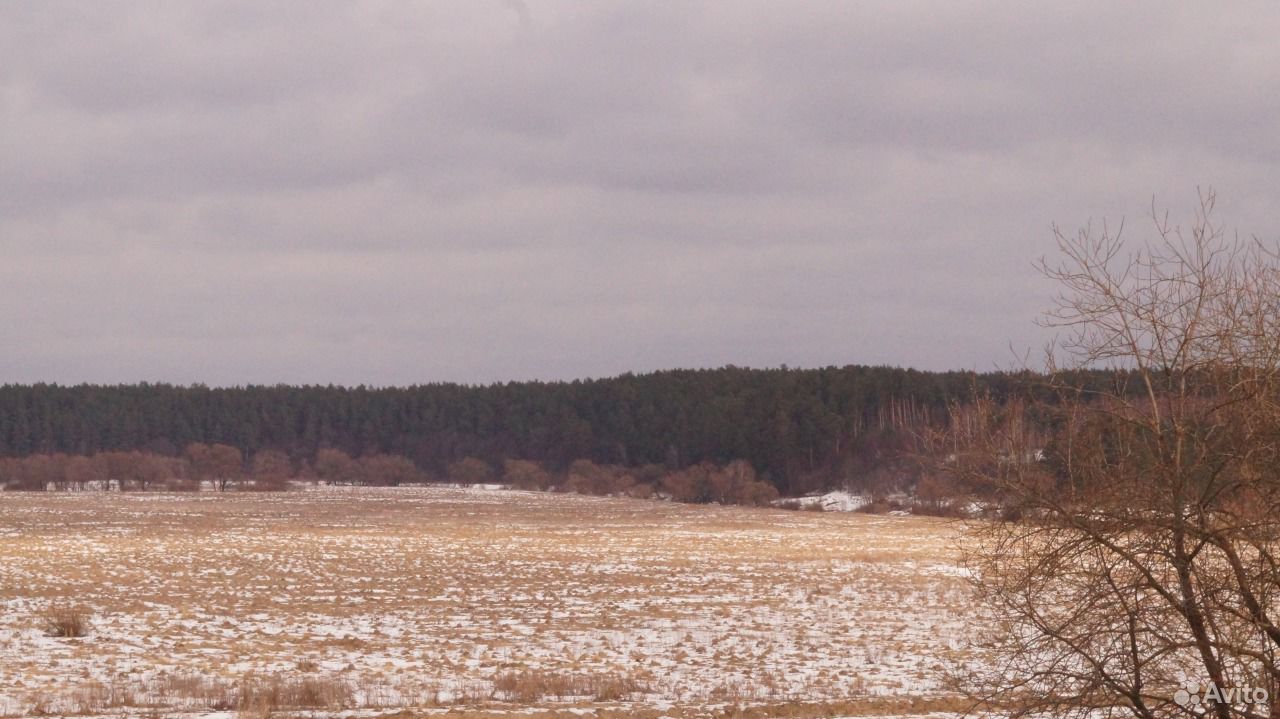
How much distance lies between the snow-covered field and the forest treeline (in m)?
62.1

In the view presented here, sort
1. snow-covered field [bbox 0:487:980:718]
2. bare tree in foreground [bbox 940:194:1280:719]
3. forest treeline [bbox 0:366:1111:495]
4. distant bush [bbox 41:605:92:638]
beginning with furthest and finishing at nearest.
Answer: forest treeline [bbox 0:366:1111:495]
distant bush [bbox 41:605:92:638]
snow-covered field [bbox 0:487:980:718]
bare tree in foreground [bbox 940:194:1280:719]

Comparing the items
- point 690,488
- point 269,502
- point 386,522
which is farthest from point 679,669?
point 690,488

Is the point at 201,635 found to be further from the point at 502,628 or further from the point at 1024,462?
the point at 1024,462

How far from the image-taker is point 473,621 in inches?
949

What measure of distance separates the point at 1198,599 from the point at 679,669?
10997 millimetres

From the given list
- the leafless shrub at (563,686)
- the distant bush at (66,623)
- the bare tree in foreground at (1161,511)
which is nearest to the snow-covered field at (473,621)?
the leafless shrub at (563,686)

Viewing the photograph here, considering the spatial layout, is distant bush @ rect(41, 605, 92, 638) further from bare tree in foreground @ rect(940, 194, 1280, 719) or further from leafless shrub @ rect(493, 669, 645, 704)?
bare tree in foreground @ rect(940, 194, 1280, 719)

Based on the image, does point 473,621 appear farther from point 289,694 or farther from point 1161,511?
point 1161,511

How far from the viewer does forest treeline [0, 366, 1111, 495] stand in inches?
4513

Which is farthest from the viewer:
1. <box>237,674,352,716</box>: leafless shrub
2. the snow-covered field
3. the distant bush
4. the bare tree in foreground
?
the distant bush

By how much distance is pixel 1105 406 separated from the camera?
981 cm

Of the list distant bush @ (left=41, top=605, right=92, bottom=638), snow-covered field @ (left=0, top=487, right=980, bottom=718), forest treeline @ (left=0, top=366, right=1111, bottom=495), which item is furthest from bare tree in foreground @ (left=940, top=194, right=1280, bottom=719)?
forest treeline @ (left=0, top=366, right=1111, bottom=495)

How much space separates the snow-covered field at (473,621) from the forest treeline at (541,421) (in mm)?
62118

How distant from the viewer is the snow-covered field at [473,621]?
1602cm
